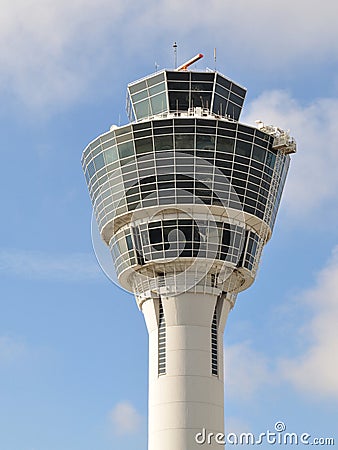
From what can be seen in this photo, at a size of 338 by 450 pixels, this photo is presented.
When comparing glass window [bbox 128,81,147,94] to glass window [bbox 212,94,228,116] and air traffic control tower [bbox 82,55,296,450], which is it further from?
glass window [bbox 212,94,228,116]

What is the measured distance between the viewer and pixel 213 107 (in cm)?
8356

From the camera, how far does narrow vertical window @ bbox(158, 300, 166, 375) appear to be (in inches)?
3032

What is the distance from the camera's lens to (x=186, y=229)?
7806 centimetres

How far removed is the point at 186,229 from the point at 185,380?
14.0 metres

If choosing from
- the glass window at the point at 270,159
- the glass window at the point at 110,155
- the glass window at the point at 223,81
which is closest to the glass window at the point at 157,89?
the glass window at the point at 223,81

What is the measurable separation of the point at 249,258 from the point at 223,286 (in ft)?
12.9

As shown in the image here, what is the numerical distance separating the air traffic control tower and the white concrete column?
9 cm

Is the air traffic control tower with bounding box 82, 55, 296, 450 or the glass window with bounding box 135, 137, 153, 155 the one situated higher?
the glass window with bounding box 135, 137, 153, 155

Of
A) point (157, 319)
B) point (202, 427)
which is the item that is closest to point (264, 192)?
point (157, 319)

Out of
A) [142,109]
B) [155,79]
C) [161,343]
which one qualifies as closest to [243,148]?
[142,109]

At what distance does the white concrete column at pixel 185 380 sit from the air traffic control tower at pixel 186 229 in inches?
3.6

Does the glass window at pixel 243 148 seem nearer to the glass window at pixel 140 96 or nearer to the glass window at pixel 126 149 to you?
the glass window at pixel 126 149

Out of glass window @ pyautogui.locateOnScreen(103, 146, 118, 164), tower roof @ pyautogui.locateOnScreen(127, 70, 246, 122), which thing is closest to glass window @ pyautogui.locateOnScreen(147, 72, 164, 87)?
tower roof @ pyautogui.locateOnScreen(127, 70, 246, 122)

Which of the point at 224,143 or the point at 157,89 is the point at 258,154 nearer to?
Result: the point at 224,143
